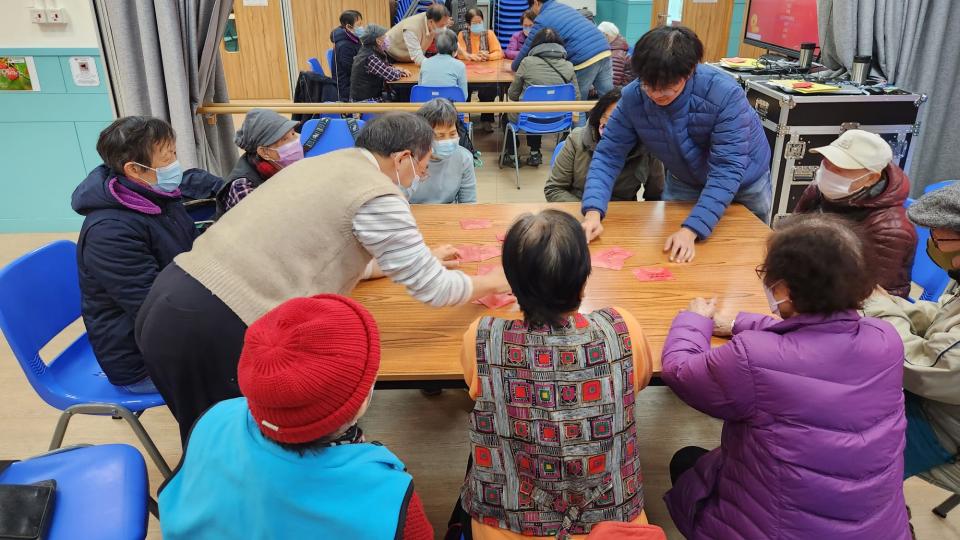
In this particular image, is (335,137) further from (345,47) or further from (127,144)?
(345,47)

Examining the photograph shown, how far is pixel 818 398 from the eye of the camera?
131 centimetres

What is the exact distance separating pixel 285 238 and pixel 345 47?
5.11 meters

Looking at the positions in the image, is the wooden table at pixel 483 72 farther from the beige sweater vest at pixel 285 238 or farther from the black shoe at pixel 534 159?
the beige sweater vest at pixel 285 238

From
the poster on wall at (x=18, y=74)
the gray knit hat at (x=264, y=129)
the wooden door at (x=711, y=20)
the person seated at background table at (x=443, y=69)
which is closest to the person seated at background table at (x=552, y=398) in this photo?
the gray knit hat at (x=264, y=129)

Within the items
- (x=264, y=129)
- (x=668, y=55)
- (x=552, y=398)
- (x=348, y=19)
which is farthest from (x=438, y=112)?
(x=348, y=19)

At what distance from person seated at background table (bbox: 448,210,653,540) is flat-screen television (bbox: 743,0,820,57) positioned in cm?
484

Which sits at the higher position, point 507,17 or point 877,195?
point 507,17

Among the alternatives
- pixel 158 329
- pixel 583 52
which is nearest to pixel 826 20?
pixel 583 52

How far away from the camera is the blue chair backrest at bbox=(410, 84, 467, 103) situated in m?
5.08

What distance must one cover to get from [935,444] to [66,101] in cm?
491

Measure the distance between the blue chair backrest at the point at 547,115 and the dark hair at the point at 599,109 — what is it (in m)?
2.25

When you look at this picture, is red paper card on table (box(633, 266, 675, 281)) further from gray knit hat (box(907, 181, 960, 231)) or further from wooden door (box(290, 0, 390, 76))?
wooden door (box(290, 0, 390, 76))

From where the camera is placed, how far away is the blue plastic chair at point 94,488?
1.40m

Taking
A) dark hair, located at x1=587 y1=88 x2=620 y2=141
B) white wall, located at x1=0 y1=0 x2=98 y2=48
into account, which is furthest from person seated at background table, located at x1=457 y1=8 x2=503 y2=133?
dark hair, located at x1=587 y1=88 x2=620 y2=141
